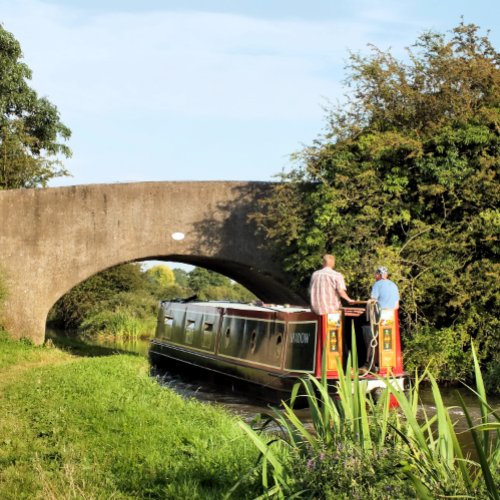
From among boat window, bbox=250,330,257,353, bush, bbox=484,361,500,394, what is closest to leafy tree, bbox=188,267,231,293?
bush, bbox=484,361,500,394

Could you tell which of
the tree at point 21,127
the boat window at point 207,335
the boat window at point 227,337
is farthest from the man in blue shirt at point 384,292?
the tree at point 21,127

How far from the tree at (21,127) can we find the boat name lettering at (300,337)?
40.5 feet

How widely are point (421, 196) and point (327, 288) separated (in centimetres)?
463

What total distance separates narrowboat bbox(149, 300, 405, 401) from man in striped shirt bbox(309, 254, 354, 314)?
140 mm

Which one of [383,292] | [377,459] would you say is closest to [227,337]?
[383,292]

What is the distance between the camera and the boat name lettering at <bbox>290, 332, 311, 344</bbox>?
10.6m

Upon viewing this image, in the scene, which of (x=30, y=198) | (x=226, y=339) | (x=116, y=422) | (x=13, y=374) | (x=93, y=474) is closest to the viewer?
(x=93, y=474)

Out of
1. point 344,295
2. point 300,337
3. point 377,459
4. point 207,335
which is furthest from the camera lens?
point 207,335

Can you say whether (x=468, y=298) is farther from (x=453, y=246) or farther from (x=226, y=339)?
(x=226, y=339)

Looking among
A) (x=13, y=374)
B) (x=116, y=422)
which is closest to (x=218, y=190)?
(x=13, y=374)

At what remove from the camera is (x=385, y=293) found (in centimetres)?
1022

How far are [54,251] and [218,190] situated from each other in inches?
128

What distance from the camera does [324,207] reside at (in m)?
14.4

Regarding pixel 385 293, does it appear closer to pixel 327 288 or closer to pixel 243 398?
pixel 327 288
